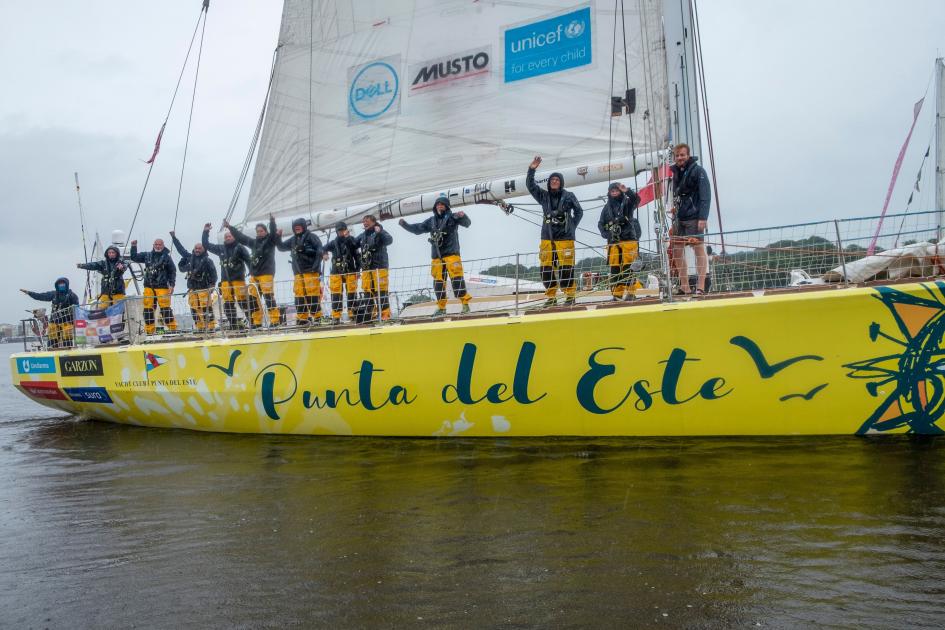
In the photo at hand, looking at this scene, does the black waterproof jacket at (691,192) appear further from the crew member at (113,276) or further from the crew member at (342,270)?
the crew member at (113,276)

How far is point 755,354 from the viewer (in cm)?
570

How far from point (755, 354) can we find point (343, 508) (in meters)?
3.46

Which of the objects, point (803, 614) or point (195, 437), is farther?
point (195, 437)

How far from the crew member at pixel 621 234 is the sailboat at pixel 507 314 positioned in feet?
0.89

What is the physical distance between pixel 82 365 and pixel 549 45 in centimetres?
743

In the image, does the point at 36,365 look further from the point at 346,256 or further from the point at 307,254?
the point at 346,256

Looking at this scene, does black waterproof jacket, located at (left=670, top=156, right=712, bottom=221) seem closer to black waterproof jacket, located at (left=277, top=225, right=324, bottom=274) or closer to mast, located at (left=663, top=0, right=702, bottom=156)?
mast, located at (left=663, top=0, right=702, bottom=156)

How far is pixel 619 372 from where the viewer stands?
19.8 ft

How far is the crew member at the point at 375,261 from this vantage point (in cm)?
787

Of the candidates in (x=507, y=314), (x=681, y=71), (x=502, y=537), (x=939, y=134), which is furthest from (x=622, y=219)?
(x=939, y=134)

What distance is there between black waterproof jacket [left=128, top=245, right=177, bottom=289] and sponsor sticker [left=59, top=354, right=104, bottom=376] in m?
1.32

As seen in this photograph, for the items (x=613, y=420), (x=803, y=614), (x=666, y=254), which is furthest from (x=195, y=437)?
(x=803, y=614)

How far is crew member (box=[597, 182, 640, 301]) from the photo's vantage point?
6.66 m

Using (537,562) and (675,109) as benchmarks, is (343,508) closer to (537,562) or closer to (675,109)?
(537,562)
